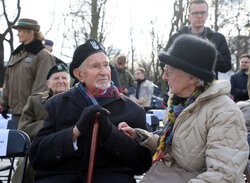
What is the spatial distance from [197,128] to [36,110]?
87.0 inches

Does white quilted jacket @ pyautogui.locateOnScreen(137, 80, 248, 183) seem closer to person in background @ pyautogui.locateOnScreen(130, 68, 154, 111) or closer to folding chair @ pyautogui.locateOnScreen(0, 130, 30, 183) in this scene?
folding chair @ pyautogui.locateOnScreen(0, 130, 30, 183)

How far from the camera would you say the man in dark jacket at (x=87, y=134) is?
2.52 meters

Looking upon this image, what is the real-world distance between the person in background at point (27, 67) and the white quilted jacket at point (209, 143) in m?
2.71

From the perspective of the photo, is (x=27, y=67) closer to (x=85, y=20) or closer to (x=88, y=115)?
(x=88, y=115)

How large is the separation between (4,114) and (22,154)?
200cm

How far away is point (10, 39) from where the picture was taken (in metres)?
18.9

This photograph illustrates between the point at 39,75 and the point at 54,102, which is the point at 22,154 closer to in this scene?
the point at 54,102

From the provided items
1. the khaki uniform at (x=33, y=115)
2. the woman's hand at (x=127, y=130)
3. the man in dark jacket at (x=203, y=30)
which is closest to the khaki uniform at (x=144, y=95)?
the man in dark jacket at (x=203, y=30)

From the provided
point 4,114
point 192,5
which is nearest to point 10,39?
point 4,114

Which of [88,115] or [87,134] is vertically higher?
[88,115]

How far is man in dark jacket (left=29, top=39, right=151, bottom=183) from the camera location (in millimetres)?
2518

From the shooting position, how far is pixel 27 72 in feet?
15.6

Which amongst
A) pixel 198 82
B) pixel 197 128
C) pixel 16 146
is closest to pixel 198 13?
pixel 198 82

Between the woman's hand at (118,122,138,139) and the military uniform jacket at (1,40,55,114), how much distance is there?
2306 mm
